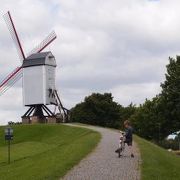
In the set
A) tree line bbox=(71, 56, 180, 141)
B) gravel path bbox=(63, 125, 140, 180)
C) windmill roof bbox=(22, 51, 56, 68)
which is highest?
windmill roof bbox=(22, 51, 56, 68)

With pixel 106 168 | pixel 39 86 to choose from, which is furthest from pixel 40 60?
pixel 106 168

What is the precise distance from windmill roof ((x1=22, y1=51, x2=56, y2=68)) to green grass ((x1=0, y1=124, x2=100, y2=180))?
13.8 metres

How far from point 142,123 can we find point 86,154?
77.0 metres

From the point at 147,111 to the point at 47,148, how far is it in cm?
5551

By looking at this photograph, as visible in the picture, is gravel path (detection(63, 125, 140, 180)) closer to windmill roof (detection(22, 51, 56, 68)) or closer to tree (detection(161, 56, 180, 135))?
tree (detection(161, 56, 180, 135))

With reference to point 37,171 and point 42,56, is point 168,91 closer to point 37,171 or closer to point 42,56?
point 42,56

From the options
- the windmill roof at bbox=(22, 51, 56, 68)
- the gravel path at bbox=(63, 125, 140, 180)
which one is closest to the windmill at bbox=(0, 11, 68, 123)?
the windmill roof at bbox=(22, 51, 56, 68)

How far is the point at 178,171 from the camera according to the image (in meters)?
28.3

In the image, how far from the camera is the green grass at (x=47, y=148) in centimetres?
2792

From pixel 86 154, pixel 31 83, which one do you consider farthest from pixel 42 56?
pixel 86 154

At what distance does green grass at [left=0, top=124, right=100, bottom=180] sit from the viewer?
27.9m

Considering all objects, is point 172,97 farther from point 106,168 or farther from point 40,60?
point 106,168

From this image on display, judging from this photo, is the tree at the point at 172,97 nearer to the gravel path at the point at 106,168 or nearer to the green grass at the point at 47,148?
the green grass at the point at 47,148

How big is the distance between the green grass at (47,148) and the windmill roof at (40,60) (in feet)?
45.3
